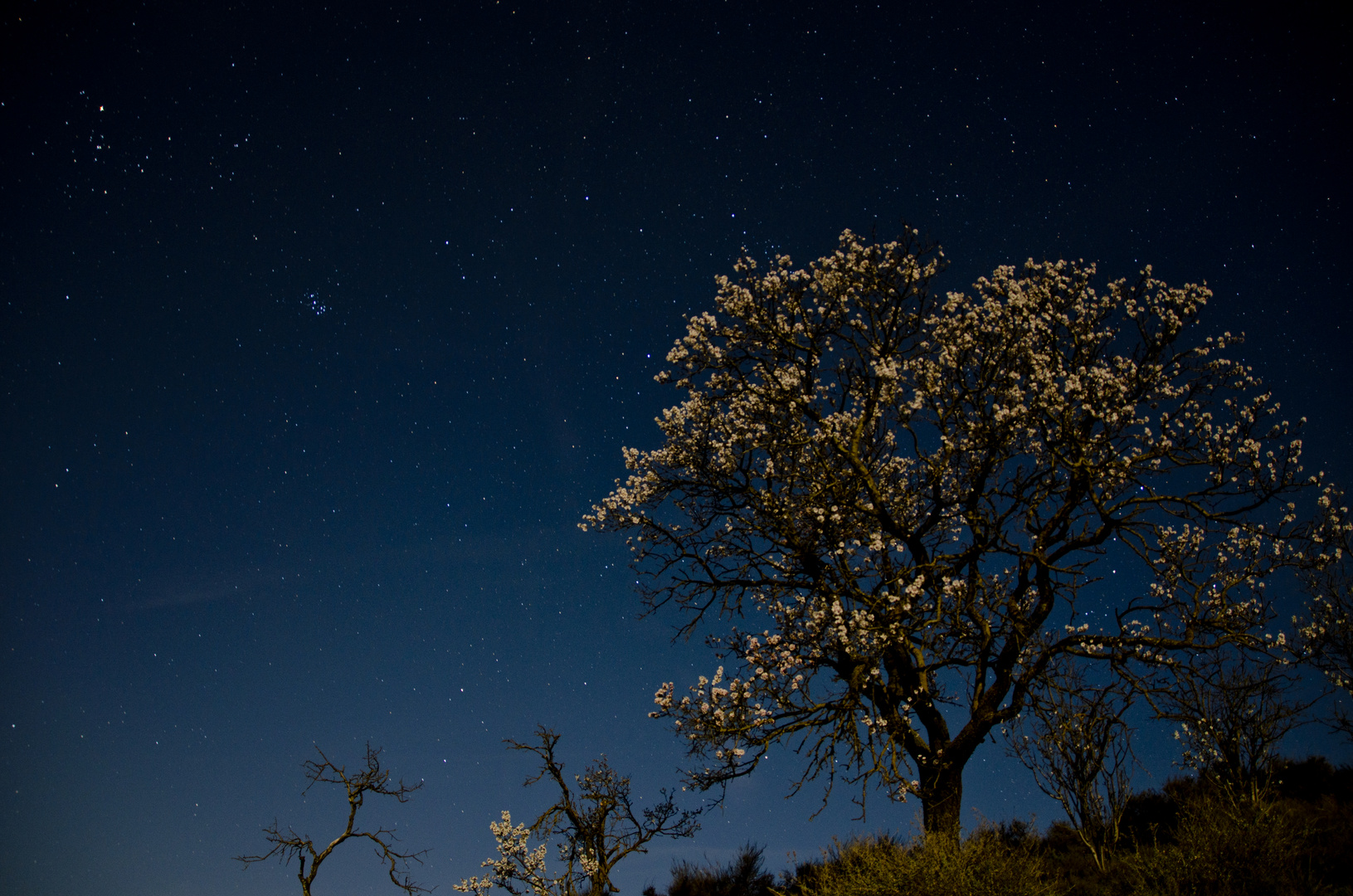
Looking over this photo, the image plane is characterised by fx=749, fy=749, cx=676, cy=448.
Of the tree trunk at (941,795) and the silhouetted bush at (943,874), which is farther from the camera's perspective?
the tree trunk at (941,795)

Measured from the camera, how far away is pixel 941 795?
1329 cm

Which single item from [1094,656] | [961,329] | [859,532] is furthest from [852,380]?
[1094,656]

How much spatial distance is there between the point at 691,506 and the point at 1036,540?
21.5 ft

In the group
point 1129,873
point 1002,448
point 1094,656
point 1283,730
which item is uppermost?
point 1002,448

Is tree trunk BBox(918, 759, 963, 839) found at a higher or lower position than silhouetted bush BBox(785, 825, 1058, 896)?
higher

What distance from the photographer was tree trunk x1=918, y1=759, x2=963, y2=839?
12.8m

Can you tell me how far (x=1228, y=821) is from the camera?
448 inches

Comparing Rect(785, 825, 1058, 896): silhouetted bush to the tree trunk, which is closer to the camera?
Rect(785, 825, 1058, 896): silhouetted bush

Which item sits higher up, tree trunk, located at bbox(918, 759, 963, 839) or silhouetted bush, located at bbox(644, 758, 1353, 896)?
tree trunk, located at bbox(918, 759, 963, 839)

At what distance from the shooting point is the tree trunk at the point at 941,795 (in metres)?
12.8

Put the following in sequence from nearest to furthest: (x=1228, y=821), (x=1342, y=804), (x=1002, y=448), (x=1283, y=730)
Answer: (x=1228, y=821)
(x=1002, y=448)
(x=1342, y=804)
(x=1283, y=730)

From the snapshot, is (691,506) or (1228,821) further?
(691,506)

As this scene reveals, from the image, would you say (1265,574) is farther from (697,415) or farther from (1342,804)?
(697,415)

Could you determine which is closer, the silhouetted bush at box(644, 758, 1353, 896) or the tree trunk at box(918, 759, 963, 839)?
the silhouetted bush at box(644, 758, 1353, 896)
